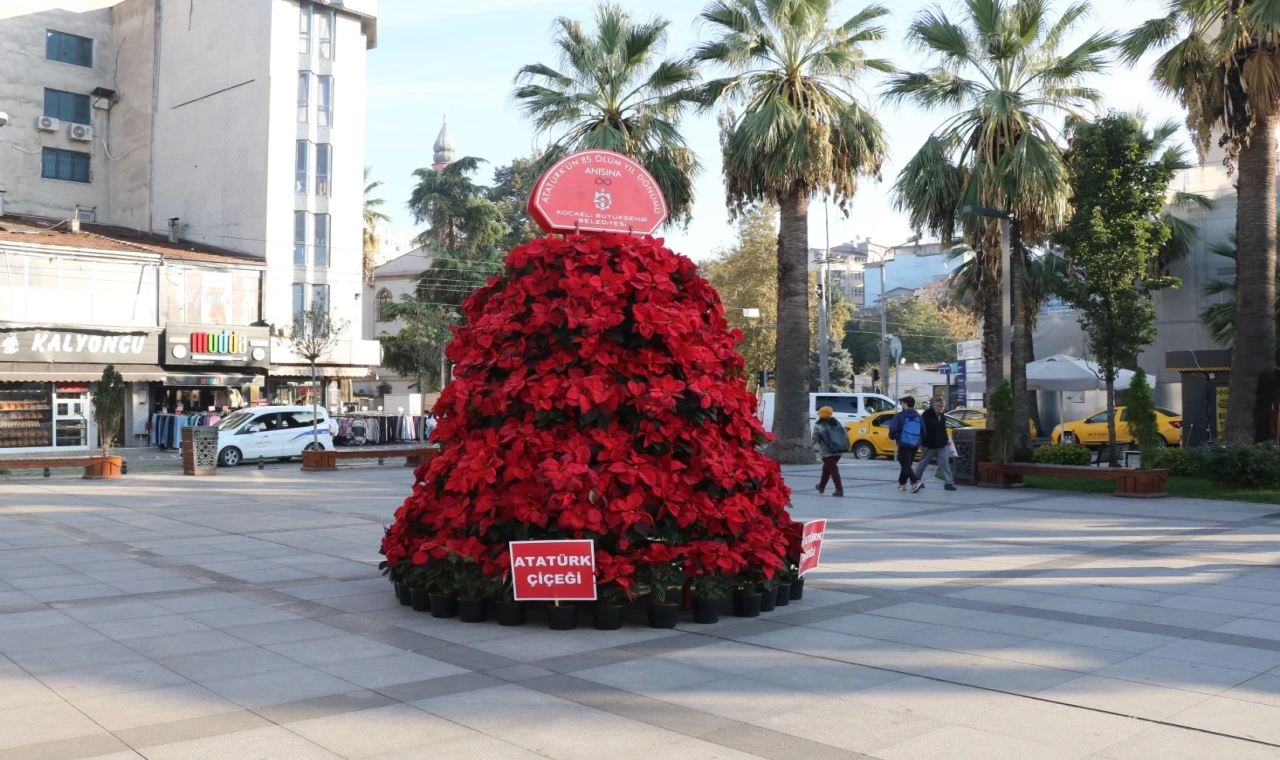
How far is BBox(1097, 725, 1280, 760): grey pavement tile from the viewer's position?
15.7 ft

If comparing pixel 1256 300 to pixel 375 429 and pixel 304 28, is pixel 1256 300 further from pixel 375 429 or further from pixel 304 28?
pixel 304 28

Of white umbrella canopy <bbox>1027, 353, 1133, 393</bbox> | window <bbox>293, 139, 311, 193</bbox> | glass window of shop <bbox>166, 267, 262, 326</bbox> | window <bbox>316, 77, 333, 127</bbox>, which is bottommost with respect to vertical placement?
white umbrella canopy <bbox>1027, 353, 1133, 393</bbox>

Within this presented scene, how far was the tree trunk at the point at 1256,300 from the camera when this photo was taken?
1870 centimetres

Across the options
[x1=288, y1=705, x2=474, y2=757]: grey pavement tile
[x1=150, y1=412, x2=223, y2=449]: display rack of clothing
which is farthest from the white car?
[x1=288, y1=705, x2=474, y2=757]: grey pavement tile

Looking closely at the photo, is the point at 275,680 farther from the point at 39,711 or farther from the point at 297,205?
the point at 297,205

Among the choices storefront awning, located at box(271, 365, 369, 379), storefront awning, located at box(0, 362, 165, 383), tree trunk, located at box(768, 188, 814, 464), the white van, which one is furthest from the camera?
storefront awning, located at box(271, 365, 369, 379)

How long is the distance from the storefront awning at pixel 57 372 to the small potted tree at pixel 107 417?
1012cm

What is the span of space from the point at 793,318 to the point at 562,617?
1729 centimetres

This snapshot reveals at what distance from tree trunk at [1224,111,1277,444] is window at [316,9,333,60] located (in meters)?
34.9

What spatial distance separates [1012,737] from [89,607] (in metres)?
6.68

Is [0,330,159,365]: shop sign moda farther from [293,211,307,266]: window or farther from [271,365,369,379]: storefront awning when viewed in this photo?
[293,211,307,266]: window

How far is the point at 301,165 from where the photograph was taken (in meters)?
42.8

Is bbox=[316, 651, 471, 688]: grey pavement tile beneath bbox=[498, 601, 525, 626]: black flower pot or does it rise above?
beneath

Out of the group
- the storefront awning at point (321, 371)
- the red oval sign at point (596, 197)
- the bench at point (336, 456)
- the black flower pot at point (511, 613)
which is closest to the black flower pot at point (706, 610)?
the black flower pot at point (511, 613)
